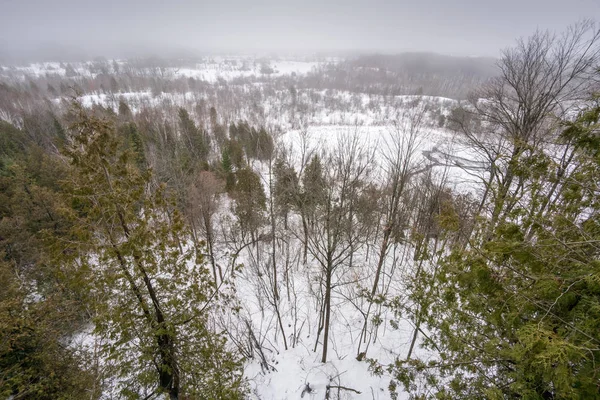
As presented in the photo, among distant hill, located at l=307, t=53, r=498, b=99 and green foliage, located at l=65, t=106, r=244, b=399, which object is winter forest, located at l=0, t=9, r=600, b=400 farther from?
distant hill, located at l=307, t=53, r=498, b=99

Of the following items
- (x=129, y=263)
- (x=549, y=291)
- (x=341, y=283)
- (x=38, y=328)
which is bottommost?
(x=341, y=283)

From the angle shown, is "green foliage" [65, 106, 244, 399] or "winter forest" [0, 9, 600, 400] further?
"green foliage" [65, 106, 244, 399]

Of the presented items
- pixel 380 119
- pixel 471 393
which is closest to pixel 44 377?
pixel 471 393

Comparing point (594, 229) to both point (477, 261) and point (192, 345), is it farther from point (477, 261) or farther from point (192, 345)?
point (192, 345)

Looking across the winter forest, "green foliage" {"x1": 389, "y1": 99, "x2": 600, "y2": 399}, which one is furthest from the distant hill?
"green foliage" {"x1": 389, "y1": 99, "x2": 600, "y2": 399}

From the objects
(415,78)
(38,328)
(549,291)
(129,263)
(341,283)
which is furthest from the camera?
(415,78)

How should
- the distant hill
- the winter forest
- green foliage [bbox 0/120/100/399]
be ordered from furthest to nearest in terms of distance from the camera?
the distant hill, green foliage [bbox 0/120/100/399], the winter forest

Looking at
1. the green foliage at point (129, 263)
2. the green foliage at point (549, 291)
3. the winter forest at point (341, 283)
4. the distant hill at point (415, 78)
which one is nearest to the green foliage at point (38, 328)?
the winter forest at point (341, 283)

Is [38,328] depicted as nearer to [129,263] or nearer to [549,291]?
[129,263]

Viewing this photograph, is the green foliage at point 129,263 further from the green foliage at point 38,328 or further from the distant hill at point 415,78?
the distant hill at point 415,78

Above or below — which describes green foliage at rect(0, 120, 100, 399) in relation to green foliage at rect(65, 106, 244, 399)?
below

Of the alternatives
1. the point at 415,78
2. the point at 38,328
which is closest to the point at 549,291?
the point at 38,328

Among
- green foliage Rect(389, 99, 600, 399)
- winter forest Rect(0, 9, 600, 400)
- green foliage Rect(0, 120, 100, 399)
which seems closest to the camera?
green foliage Rect(389, 99, 600, 399)
